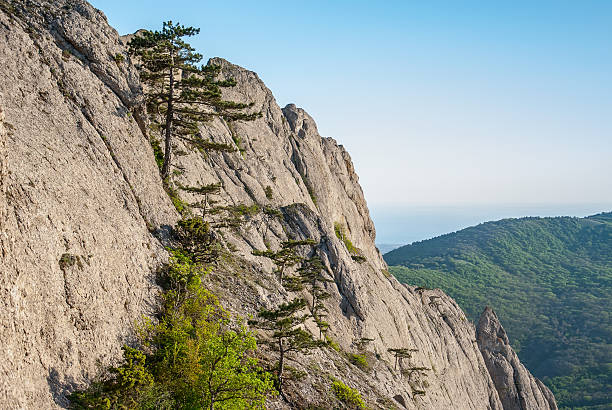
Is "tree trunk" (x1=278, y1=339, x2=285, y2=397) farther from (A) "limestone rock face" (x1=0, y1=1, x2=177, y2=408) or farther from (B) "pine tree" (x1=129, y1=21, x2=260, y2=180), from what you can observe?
(B) "pine tree" (x1=129, y1=21, x2=260, y2=180)

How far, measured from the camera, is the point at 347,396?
90.0 feet

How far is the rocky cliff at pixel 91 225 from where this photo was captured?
51.8ft

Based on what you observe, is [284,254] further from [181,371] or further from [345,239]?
[345,239]

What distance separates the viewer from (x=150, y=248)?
24422 mm

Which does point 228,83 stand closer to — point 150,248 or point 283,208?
point 150,248

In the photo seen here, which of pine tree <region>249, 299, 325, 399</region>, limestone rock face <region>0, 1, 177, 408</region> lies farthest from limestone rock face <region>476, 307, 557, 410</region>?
limestone rock face <region>0, 1, 177, 408</region>

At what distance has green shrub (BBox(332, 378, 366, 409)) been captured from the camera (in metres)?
27.0

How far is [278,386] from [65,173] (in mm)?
15876

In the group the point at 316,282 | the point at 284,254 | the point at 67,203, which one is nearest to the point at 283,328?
the point at 67,203

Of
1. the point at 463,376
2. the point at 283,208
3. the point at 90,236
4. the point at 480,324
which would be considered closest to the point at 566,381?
the point at 480,324

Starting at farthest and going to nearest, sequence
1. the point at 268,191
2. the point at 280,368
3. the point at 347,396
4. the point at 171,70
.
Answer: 1. the point at 268,191
2. the point at 171,70
3. the point at 347,396
4. the point at 280,368

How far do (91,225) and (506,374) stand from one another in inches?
3513

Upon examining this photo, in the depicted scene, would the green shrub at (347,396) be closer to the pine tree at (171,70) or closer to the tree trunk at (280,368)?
the tree trunk at (280,368)

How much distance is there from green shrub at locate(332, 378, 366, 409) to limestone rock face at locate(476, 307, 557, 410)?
7107cm
